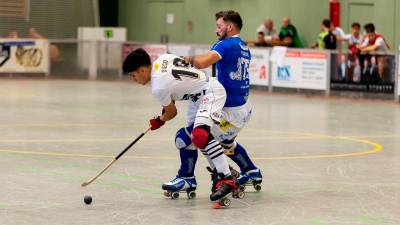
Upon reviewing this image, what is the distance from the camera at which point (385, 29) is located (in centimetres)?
3036

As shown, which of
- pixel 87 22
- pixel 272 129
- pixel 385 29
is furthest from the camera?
pixel 87 22

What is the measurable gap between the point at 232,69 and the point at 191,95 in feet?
2.07

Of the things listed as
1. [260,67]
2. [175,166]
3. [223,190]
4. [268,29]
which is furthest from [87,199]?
[268,29]

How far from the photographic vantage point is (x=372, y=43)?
87.6ft

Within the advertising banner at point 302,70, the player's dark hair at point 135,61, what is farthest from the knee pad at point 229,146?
the advertising banner at point 302,70

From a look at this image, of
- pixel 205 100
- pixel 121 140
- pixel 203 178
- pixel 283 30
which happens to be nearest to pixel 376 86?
pixel 283 30

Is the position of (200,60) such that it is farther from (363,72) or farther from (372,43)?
(372,43)

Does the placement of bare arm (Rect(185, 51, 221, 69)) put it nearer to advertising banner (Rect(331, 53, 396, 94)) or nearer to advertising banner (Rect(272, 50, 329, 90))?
advertising banner (Rect(331, 53, 396, 94))

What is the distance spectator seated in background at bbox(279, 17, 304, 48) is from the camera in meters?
30.5

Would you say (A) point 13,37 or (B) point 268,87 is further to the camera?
(A) point 13,37

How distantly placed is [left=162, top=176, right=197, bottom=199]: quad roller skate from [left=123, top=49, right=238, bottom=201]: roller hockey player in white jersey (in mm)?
389

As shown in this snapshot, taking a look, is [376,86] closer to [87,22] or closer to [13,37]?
[13,37]

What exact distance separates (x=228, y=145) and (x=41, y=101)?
45.2ft

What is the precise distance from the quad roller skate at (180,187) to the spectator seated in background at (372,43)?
16321mm
